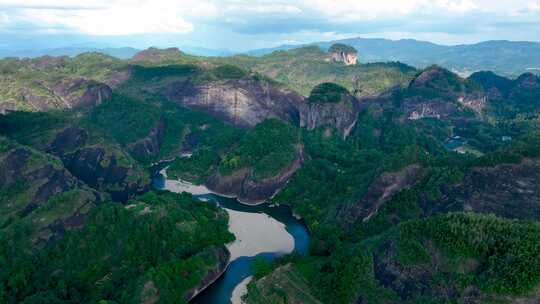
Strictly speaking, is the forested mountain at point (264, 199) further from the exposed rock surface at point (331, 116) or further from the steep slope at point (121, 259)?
the exposed rock surface at point (331, 116)

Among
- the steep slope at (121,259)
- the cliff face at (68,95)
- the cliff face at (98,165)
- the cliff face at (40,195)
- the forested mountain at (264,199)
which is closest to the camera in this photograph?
the forested mountain at (264,199)

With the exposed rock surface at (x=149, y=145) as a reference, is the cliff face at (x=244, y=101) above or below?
above

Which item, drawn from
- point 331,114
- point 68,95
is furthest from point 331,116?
point 68,95

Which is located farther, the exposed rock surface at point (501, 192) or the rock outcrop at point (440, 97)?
the rock outcrop at point (440, 97)

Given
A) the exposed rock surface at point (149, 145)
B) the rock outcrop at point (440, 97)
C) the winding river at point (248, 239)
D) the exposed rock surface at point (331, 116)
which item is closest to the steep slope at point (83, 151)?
the winding river at point (248, 239)

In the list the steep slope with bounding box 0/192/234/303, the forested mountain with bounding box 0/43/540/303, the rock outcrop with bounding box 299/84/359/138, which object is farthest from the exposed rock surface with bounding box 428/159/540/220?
the rock outcrop with bounding box 299/84/359/138

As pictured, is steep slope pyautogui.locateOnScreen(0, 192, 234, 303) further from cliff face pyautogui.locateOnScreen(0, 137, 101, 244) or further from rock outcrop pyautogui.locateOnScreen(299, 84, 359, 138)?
rock outcrop pyautogui.locateOnScreen(299, 84, 359, 138)

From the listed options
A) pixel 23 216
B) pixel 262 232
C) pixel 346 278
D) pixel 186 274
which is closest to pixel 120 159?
pixel 23 216

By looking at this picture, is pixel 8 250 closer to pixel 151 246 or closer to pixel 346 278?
pixel 151 246

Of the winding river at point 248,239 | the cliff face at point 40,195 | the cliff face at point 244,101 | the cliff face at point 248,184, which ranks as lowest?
the winding river at point 248,239
